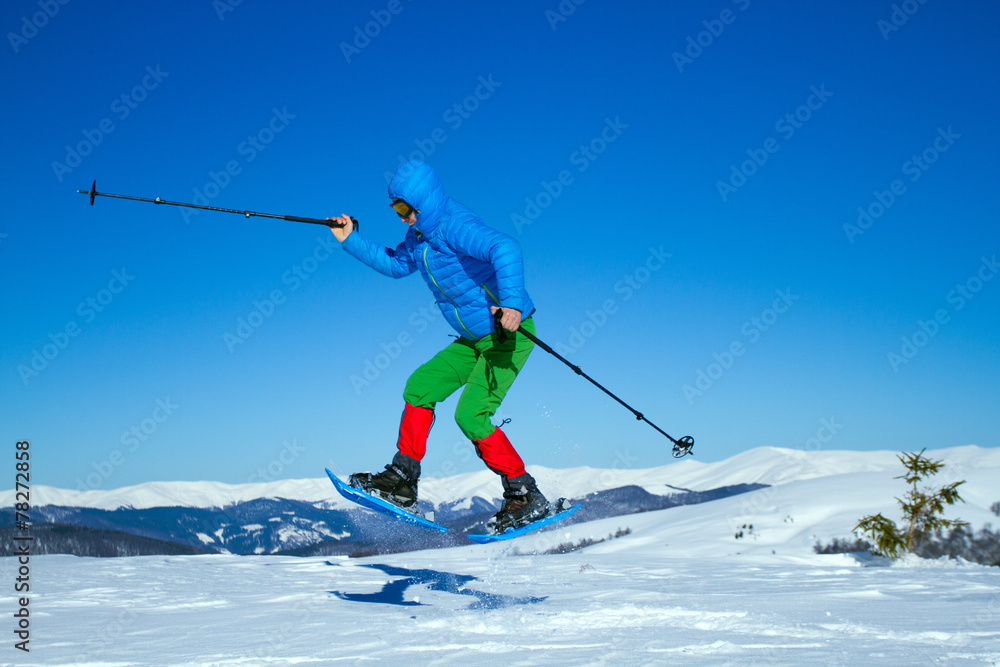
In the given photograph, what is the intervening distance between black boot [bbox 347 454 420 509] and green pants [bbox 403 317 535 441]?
507 millimetres

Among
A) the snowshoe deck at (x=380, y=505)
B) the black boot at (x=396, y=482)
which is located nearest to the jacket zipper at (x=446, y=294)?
the black boot at (x=396, y=482)

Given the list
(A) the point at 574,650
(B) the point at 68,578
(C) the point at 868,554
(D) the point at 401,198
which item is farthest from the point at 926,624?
(B) the point at 68,578

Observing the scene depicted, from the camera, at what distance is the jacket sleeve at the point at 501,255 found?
513 centimetres

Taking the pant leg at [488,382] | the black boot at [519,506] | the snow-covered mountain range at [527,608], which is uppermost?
the pant leg at [488,382]

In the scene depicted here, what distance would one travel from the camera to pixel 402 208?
5.52m

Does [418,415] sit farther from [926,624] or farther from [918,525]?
[918,525]

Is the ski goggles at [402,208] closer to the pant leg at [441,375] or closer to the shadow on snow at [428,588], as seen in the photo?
the pant leg at [441,375]

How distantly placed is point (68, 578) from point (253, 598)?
2426 millimetres

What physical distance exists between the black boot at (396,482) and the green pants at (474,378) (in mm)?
507

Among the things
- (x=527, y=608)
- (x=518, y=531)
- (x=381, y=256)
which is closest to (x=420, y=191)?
(x=381, y=256)

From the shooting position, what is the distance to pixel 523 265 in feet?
17.2

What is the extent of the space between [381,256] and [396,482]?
1.95m

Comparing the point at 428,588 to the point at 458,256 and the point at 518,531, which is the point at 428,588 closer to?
the point at 518,531

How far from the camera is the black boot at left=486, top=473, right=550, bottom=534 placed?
5750 mm
